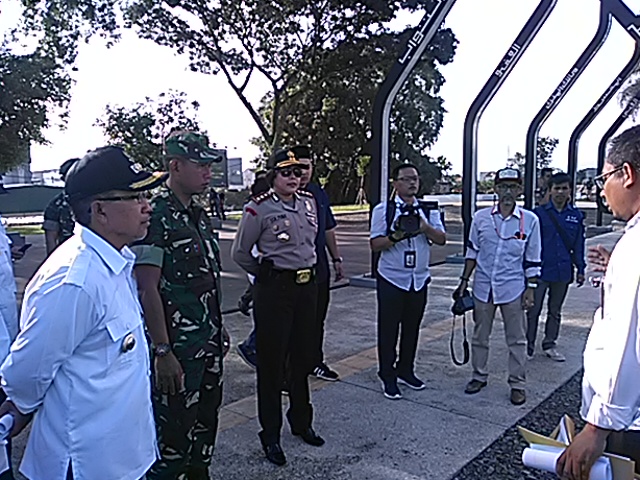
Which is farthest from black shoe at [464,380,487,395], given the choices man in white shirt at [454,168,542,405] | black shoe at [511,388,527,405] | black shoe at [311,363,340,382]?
black shoe at [311,363,340,382]

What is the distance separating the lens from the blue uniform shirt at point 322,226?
5.05 meters

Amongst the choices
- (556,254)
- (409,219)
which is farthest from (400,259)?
(556,254)

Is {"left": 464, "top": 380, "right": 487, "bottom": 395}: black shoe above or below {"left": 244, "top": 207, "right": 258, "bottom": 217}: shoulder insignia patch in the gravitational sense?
below

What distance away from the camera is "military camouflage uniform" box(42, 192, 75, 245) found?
4.93 m

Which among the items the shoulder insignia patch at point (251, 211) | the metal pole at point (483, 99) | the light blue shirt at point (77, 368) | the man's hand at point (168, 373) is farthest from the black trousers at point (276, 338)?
the metal pole at point (483, 99)

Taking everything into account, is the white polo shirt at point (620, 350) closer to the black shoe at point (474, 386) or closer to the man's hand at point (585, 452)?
the man's hand at point (585, 452)

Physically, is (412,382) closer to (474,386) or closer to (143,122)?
(474,386)

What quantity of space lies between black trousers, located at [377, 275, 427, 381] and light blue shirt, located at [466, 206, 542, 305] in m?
0.48

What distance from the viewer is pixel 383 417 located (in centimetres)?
425

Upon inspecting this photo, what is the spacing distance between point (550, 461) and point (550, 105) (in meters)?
14.4

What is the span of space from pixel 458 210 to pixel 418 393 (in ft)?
86.2

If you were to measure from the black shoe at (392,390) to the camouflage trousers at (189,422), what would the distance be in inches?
77.9

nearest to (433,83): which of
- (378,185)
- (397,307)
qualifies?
(378,185)

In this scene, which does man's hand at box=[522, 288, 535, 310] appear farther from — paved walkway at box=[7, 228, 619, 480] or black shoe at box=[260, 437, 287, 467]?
black shoe at box=[260, 437, 287, 467]
